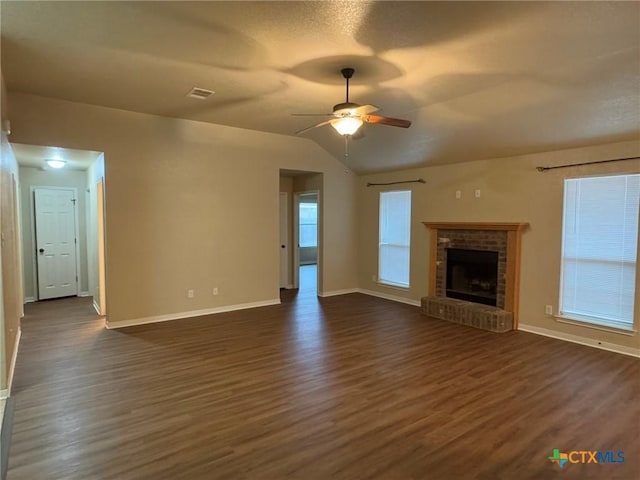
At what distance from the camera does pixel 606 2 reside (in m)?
2.32

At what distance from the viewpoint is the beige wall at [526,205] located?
4.53m

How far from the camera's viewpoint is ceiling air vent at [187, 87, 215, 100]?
164 inches

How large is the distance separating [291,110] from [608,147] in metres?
3.78

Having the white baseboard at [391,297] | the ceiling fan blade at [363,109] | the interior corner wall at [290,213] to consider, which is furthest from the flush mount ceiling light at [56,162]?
the white baseboard at [391,297]

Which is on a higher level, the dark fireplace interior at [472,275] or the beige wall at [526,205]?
the beige wall at [526,205]

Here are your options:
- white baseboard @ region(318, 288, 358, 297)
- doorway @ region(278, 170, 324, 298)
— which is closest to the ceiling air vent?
doorway @ region(278, 170, 324, 298)

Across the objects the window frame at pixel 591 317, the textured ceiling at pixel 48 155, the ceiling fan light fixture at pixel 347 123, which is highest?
the textured ceiling at pixel 48 155

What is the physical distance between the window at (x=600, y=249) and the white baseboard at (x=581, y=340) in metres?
0.23

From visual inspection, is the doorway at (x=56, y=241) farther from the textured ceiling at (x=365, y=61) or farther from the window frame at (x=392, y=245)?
the window frame at (x=392, y=245)

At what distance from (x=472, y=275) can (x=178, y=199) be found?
15.3 feet

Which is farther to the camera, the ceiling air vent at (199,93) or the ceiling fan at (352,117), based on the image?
the ceiling air vent at (199,93)

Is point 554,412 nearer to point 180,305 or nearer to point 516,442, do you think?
point 516,442

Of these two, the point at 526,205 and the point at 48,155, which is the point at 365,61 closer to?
the point at 526,205

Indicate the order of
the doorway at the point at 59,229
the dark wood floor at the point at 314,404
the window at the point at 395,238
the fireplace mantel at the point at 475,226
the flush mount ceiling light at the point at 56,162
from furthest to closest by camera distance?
the window at the point at 395,238 < the doorway at the point at 59,229 < the flush mount ceiling light at the point at 56,162 < the fireplace mantel at the point at 475,226 < the dark wood floor at the point at 314,404
